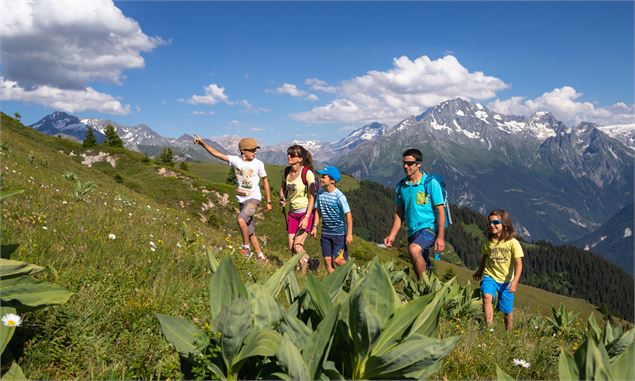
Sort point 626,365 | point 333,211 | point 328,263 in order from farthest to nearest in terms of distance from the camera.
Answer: point 328,263 < point 333,211 < point 626,365

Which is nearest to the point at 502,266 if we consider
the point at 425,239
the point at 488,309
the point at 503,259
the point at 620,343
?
the point at 503,259

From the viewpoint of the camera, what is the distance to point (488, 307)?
7906 millimetres

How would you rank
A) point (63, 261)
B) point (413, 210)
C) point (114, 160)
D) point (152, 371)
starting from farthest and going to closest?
point (114, 160) → point (413, 210) → point (63, 261) → point (152, 371)

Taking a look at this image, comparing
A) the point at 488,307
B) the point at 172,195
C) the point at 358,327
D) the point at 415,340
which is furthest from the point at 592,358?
the point at 172,195

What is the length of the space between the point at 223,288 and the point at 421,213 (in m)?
7.17

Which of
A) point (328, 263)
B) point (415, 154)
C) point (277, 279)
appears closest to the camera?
point (277, 279)

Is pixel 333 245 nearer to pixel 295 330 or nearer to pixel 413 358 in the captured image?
pixel 295 330

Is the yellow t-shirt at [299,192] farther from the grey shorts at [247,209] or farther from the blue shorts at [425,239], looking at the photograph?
the blue shorts at [425,239]

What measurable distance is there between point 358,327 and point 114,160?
6786cm

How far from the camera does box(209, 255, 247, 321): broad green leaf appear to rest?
2.31m

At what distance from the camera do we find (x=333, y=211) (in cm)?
1054

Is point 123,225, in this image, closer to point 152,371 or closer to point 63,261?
point 63,261

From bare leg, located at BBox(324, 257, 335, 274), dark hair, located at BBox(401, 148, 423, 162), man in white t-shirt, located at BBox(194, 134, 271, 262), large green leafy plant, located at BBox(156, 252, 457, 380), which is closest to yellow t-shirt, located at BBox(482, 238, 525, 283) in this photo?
dark hair, located at BBox(401, 148, 423, 162)

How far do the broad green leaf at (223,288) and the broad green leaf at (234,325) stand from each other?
0.83 ft
